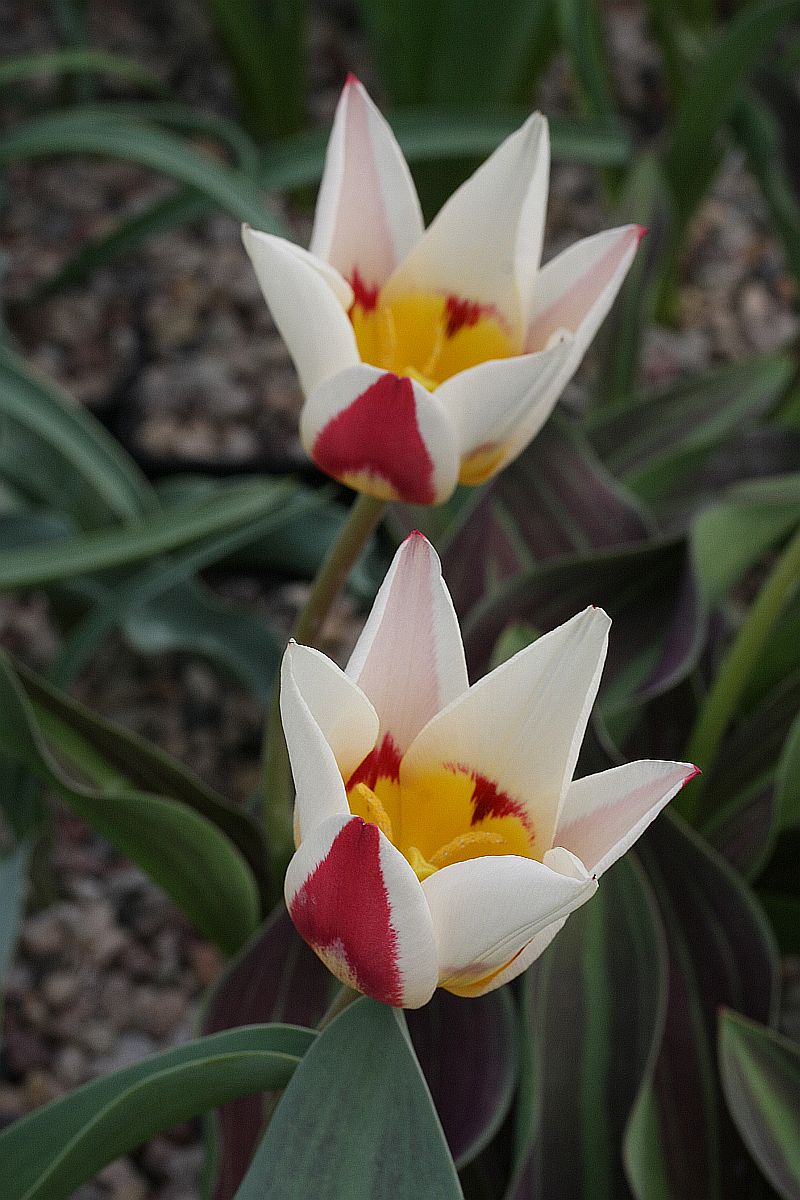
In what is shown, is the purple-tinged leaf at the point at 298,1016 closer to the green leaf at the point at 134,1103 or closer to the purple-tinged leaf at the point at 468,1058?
the purple-tinged leaf at the point at 468,1058

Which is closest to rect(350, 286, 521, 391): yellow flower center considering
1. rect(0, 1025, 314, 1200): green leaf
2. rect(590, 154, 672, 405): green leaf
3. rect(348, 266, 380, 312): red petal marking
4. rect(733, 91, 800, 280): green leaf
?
rect(348, 266, 380, 312): red petal marking

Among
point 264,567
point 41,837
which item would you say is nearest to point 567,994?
point 41,837

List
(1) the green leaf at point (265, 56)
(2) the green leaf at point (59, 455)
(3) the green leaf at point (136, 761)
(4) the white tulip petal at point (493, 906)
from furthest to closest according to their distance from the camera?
1. (1) the green leaf at point (265, 56)
2. (2) the green leaf at point (59, 455)
3. (3) the green leaf at point (136, 761)
4. (4) the white tulip petal at point (493, 906)

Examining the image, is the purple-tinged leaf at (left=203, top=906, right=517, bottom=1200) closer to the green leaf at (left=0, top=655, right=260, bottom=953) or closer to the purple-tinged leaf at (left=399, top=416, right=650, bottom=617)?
the green leaf at (left=0, top=655, right=260, bottom=953)

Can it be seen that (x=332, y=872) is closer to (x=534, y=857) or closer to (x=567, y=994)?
(x=534, y=857)

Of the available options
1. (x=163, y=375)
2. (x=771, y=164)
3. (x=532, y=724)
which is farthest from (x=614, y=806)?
(x=163, y=375)

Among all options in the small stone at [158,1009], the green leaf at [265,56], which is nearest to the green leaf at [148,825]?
the small stone at [158,1009]

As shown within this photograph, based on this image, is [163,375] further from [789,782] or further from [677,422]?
[789,782]
